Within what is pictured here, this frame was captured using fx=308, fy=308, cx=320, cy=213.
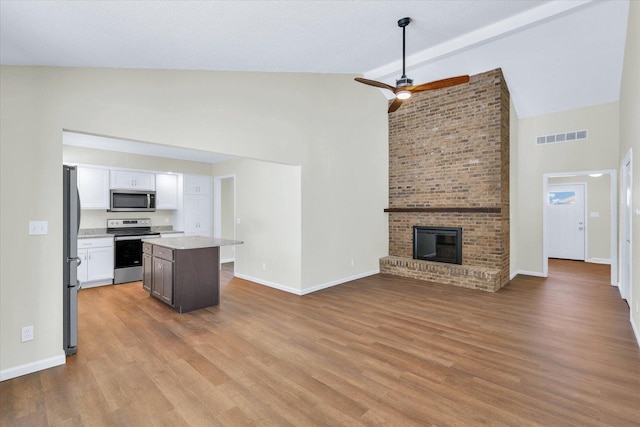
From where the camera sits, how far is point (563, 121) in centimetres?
587

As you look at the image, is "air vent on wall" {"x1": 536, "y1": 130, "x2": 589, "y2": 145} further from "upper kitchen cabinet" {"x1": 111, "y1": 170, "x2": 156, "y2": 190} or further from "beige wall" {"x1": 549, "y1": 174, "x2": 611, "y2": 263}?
"upper kitchen cabinet" {"x1": 111, "y1": 170, "x2": 156, "y2": 190}

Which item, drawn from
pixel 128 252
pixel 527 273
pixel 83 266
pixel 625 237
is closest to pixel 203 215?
pixel 128 252

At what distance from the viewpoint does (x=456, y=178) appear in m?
5.80

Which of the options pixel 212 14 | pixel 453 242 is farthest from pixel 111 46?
pixel 453 242

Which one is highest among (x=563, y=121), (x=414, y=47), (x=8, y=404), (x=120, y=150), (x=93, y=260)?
(x=414, y=47)

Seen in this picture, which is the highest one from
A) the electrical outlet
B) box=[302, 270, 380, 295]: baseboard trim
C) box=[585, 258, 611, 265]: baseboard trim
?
the electrical outlet

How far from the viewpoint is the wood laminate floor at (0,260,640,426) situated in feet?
6.73

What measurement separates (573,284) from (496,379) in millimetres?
4303

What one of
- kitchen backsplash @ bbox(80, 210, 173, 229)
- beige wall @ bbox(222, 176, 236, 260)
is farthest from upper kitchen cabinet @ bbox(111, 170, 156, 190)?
beige wall @ bbox(222, 176, 236, 260)

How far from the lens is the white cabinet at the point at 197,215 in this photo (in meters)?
6.98

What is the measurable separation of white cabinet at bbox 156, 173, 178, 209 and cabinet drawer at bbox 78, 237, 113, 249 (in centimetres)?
126

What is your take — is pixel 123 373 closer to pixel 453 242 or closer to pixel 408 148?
pixel 453 242

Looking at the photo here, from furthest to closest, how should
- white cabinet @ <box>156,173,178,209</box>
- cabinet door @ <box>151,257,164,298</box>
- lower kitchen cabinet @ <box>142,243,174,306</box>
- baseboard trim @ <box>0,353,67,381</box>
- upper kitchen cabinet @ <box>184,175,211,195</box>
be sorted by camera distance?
upper kitchen cabinet @ <box>184,175,211,195</box> < white cabinet @ <box>156,173,178,209</box> < cabinet door @ <box>151,257,164,298</box> < lower kitchen cabinet @ <box>142,243,174,306</box> < baseboard trim @ <box>0,353,67,381</box>

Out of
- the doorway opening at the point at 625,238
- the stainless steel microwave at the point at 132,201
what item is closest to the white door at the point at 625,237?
the doorway opening at the point at 625,238
